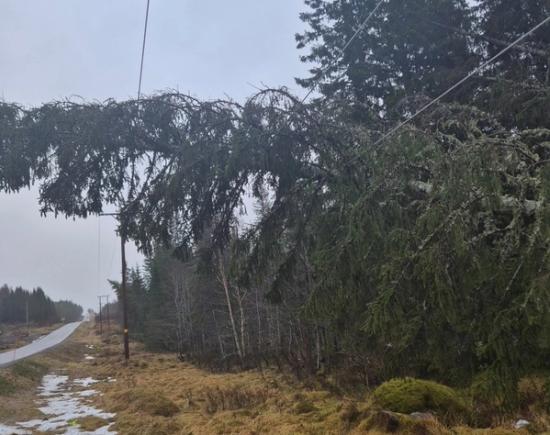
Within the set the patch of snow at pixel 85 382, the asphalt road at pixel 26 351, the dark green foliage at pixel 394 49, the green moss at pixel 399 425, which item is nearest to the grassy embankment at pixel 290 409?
the green moss at pixel 399 425

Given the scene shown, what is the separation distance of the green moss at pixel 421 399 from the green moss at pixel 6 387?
9859 mm

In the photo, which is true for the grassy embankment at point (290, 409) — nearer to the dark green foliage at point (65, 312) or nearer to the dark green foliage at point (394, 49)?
the dark green foliage at point (394, 49)

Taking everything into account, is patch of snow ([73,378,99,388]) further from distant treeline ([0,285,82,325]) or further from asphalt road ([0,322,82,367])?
distant treeline ([0,285,82,325])

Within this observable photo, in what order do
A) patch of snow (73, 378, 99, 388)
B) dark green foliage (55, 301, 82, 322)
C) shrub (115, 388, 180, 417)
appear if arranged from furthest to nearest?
1. dark green foliage (55, 301, 82, 322)
2. patch of snow (73, 378, 99, 388)
3. shrub (115, 388, 180, 417)

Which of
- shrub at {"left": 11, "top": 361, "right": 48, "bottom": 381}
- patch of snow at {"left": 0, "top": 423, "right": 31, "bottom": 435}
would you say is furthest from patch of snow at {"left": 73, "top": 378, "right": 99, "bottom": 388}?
patch of snow at {"left": 0, "top": 423, "right": 31, "bottom": 435}

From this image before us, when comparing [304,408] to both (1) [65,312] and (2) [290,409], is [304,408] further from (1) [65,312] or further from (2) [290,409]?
(1) [65,312]

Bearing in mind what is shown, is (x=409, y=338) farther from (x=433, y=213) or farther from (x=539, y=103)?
(x=539, y=103)

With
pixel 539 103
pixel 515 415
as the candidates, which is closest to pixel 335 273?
pixel 515 415

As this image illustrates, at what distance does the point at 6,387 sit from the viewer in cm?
1292

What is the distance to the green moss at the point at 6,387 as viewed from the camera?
40.5 feet

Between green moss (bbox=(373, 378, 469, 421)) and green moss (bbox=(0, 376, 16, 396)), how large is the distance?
9859mm

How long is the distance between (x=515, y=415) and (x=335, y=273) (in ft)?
8.42

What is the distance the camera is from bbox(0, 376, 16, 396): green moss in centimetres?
1236

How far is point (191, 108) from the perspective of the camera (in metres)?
6.46
